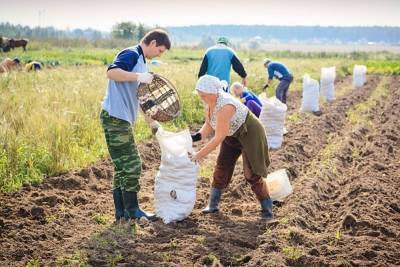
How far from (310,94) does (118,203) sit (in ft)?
25.9

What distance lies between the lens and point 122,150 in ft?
14.8

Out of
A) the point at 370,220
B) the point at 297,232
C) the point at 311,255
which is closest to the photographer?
the point at 311,255

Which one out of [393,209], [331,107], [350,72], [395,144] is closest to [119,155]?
[393,209]

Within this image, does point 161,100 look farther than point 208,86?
Yes

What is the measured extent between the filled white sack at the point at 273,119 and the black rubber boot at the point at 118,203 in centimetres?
366

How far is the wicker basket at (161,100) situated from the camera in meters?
4.81

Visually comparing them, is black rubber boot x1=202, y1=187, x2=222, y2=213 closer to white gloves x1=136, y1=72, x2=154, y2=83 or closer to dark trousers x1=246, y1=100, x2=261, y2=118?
white gloves x1=136, y1=72, x2=154, y2=83

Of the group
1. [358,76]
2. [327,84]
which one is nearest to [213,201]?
[327,84]

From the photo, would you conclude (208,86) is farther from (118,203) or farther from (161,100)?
(118,203)

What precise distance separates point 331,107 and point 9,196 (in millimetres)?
9130

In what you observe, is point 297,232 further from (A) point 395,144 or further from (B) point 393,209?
(A) point 395,144

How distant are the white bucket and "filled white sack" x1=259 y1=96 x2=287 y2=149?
8.12 feet

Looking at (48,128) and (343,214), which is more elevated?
(48,128)

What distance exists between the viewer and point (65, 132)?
686 cm
